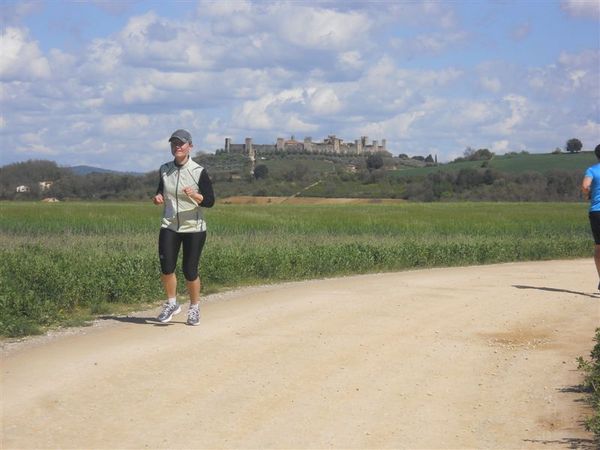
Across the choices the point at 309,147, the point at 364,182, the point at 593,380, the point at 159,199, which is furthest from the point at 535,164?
the point at 593,380

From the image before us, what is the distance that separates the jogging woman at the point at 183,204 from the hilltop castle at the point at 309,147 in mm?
123981

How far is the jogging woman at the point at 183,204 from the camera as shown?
10922 millimetres

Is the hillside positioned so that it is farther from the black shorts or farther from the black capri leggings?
the black capri leggings

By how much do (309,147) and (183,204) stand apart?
14195cm

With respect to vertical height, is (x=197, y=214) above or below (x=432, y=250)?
above

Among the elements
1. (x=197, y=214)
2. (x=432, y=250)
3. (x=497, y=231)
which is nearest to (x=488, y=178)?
(x=497, y=231)

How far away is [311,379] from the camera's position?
8328 millimetres

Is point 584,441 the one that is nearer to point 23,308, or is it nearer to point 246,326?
point 246,326

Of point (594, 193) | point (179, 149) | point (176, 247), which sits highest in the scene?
point (179, 149)

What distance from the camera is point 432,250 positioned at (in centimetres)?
2350

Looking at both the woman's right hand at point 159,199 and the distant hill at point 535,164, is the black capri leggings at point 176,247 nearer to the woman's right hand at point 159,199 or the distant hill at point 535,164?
the woman's right hand at point 159,199

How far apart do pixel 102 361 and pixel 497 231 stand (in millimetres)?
27645

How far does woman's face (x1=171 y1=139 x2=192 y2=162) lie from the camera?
10844 millimetres

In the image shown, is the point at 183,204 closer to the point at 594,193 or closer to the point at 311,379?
the point at 311,379
